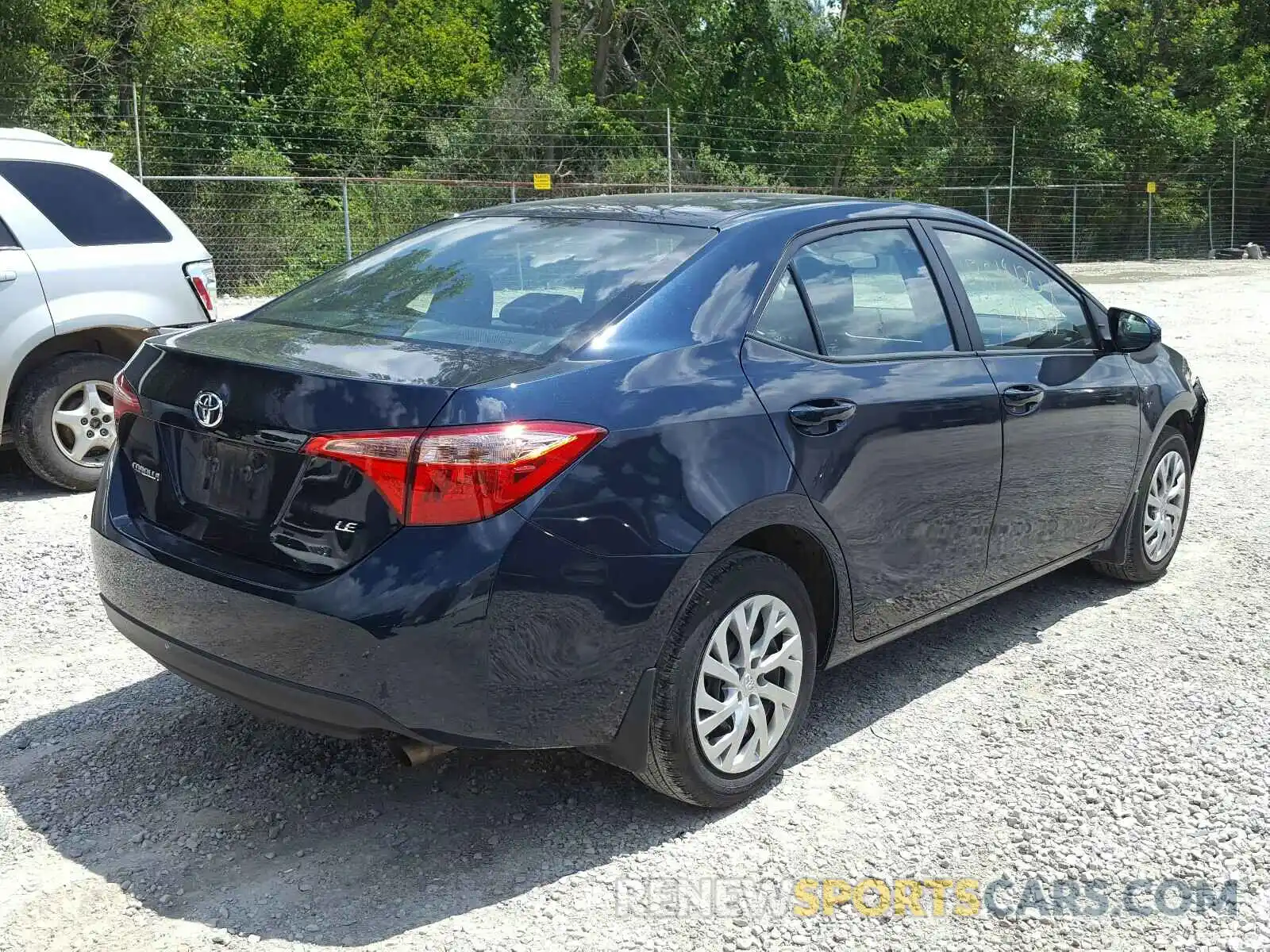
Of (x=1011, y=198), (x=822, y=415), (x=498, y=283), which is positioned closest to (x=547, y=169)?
(x=1011, y=198)

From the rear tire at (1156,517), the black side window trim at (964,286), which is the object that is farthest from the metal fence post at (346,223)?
the black side window trim at (964,286)

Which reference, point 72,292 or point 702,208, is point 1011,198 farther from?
point 702,208

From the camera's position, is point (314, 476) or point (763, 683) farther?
point (763, 683)

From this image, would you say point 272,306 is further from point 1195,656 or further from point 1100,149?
point 1100,149

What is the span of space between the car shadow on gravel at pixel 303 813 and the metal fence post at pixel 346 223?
58.0 ft

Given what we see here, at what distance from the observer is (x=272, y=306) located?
392 centimetres

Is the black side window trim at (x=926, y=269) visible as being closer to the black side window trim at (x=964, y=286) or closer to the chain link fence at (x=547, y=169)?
the black side window trim at (x=964, y=286)

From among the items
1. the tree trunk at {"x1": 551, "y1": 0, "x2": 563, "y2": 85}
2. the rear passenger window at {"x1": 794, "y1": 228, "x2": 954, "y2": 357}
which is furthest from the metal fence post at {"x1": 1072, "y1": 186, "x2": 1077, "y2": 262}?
the rear passenger window at {"x1": 794, "y1": 228, "x2": 954, "y2": 357}

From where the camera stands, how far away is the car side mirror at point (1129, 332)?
498 centimetres

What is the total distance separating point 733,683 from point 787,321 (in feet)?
3.47

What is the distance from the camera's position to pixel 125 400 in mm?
3504

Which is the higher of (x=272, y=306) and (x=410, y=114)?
(x=410, y=114)

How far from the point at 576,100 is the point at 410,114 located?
4693mm

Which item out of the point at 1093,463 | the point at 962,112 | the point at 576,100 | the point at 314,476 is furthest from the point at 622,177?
the point at 314,476
